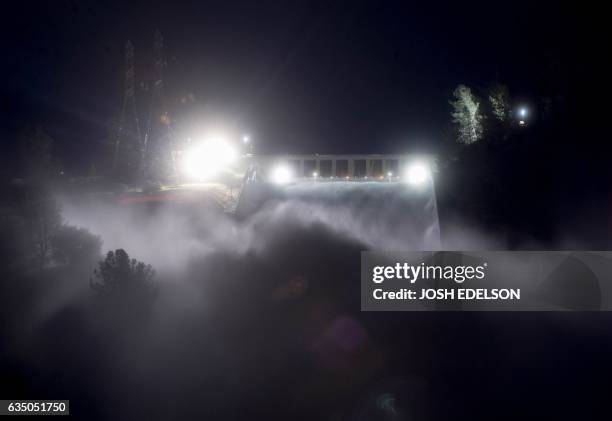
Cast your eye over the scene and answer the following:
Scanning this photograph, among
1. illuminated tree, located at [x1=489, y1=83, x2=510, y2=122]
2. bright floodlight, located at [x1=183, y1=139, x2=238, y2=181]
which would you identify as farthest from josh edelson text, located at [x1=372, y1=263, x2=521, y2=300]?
illuminated tree, located at [x1=489, y1=83, x2=510, y2=122]

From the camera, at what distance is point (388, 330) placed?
22875 millimetres

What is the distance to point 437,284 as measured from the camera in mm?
24812

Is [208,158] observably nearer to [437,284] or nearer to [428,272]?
[428,272]

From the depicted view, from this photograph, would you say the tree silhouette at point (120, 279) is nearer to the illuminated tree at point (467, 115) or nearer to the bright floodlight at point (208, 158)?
the bright floodlight at point (208, 158)

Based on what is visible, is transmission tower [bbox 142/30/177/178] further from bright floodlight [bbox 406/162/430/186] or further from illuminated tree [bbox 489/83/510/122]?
illuminated tree [bbox 489/83/510/122]

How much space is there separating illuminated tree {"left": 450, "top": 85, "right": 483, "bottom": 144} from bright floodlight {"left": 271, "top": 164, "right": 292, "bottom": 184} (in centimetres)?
1905

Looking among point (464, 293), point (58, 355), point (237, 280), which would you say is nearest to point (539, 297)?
point (464, 293)

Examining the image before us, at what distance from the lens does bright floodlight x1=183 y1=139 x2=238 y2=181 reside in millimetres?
33950

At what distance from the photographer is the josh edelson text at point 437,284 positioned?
22.9 metres

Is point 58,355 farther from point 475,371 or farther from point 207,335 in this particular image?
point 475,371

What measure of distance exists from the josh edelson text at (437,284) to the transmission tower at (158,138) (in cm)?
2263

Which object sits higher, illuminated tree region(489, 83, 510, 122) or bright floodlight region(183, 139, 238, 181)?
illuminated tree region(489, 83, 510, 122)

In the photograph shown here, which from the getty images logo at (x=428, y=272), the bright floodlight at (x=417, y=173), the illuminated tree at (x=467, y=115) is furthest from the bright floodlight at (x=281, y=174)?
the illuminated tree at (x=467, y=115)

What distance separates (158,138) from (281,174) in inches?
521
